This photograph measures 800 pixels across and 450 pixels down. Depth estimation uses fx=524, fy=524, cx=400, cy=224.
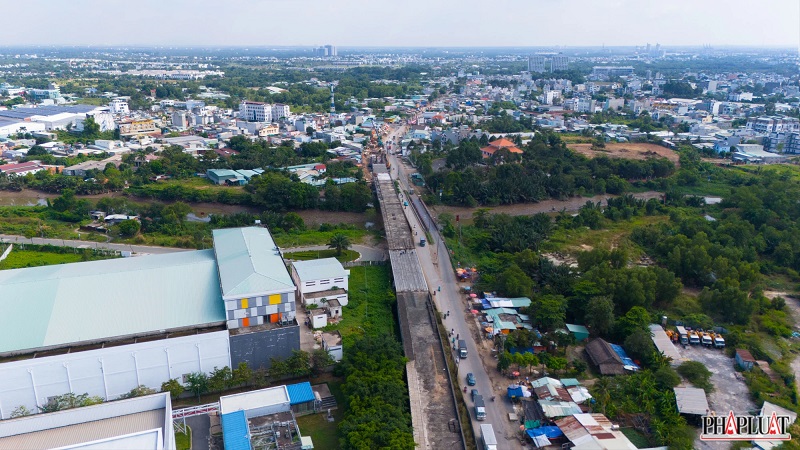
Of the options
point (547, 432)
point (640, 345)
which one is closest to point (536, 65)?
point (640, 345)

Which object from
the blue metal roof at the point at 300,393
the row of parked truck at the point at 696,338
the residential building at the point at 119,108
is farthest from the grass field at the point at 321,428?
the residential building at the point at 119,108

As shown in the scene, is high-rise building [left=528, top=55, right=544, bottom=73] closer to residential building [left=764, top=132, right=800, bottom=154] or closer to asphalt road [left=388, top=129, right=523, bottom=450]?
residential building [left=764, top=132, right=800, bottom=154]

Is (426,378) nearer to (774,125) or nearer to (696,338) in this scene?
(696,338)

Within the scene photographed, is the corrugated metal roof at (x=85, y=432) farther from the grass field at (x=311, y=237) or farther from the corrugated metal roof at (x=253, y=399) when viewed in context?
the grass field at (x=311, y=237)

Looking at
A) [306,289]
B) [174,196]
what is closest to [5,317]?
[306,289]

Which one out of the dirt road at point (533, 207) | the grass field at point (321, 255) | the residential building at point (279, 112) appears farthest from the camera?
the residential building at point (279, 112)

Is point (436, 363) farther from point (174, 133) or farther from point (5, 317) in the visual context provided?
point (174, 133)

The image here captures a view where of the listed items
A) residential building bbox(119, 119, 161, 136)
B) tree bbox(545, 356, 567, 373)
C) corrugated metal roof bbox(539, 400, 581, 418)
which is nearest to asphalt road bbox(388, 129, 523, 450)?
corrugated metal roof bbox(539, 400, 581, 418)
